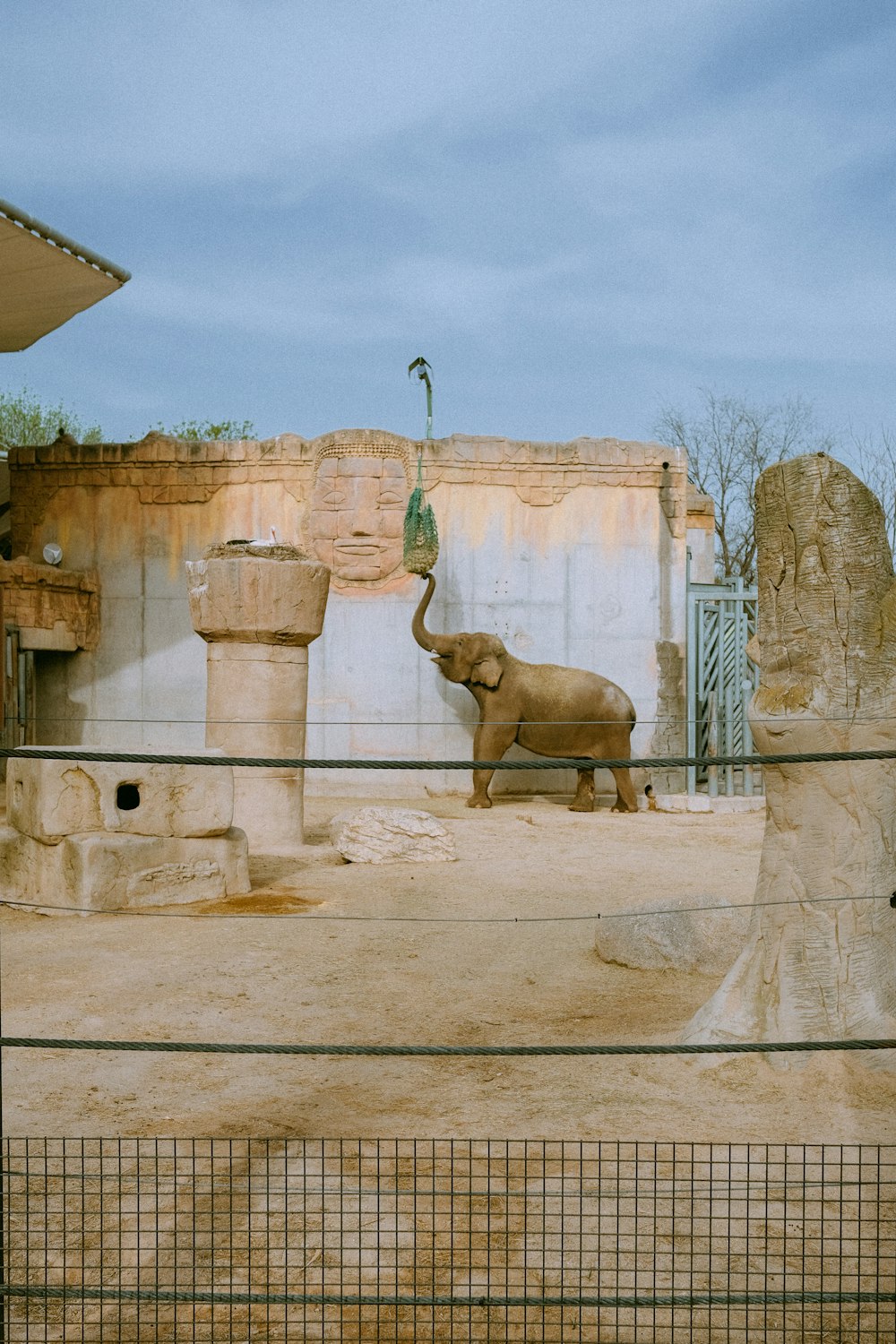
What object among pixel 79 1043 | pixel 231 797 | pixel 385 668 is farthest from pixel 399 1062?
pixel 385 668

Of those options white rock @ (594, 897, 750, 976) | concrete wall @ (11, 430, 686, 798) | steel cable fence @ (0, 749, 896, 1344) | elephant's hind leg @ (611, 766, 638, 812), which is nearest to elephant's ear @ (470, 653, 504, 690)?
concrete wall @ (11, 430, 686, 798)

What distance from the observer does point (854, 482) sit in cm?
397

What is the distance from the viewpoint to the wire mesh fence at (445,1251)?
2.50 m

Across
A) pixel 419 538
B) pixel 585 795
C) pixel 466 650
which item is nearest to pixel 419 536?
pixel 419 538

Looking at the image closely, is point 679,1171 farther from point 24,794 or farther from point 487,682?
point 487,682

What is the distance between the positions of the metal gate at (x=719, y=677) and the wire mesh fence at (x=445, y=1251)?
10235 millimetres

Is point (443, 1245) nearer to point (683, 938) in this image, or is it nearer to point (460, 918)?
point (683, 938)

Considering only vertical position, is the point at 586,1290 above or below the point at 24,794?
below

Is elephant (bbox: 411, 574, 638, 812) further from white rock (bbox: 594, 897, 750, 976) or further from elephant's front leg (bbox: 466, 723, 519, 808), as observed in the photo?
white rock (bbox: 594, 897, 750, 976)

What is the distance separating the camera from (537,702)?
12586 mm

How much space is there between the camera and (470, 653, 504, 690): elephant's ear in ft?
40.9

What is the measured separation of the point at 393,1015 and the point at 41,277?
9674 millimetres

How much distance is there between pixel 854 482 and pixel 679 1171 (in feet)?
7.31

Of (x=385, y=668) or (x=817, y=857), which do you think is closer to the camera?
(x=817, y=857)
